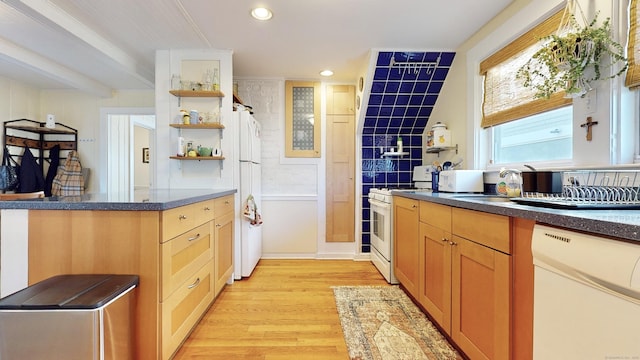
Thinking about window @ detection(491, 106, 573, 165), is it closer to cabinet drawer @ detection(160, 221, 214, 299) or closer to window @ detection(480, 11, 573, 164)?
window @ detection(480, 11, 573, 164)

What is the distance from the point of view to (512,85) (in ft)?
6.57

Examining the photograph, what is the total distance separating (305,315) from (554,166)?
6.30 feet

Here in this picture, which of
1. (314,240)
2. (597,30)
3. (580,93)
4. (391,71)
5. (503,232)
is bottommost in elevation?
(314,240)

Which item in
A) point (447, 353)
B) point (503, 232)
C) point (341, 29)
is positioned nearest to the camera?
point (503, 232)

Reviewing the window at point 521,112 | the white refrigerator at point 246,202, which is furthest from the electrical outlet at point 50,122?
the window at point 521,112

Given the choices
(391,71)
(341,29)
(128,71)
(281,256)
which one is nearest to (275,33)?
(341,29)

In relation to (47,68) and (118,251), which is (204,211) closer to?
(118,251)

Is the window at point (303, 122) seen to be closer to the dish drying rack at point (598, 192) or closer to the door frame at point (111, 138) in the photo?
the door frame at point (111, 138)

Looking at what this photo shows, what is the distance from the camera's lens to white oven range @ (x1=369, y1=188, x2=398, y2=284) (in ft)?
8.67

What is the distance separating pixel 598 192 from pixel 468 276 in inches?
25.8

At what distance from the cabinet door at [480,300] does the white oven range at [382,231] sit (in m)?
1.10

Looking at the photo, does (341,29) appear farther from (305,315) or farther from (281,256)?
(281,256)

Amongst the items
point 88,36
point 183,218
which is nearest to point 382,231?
point 183,218

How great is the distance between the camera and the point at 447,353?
157cm
